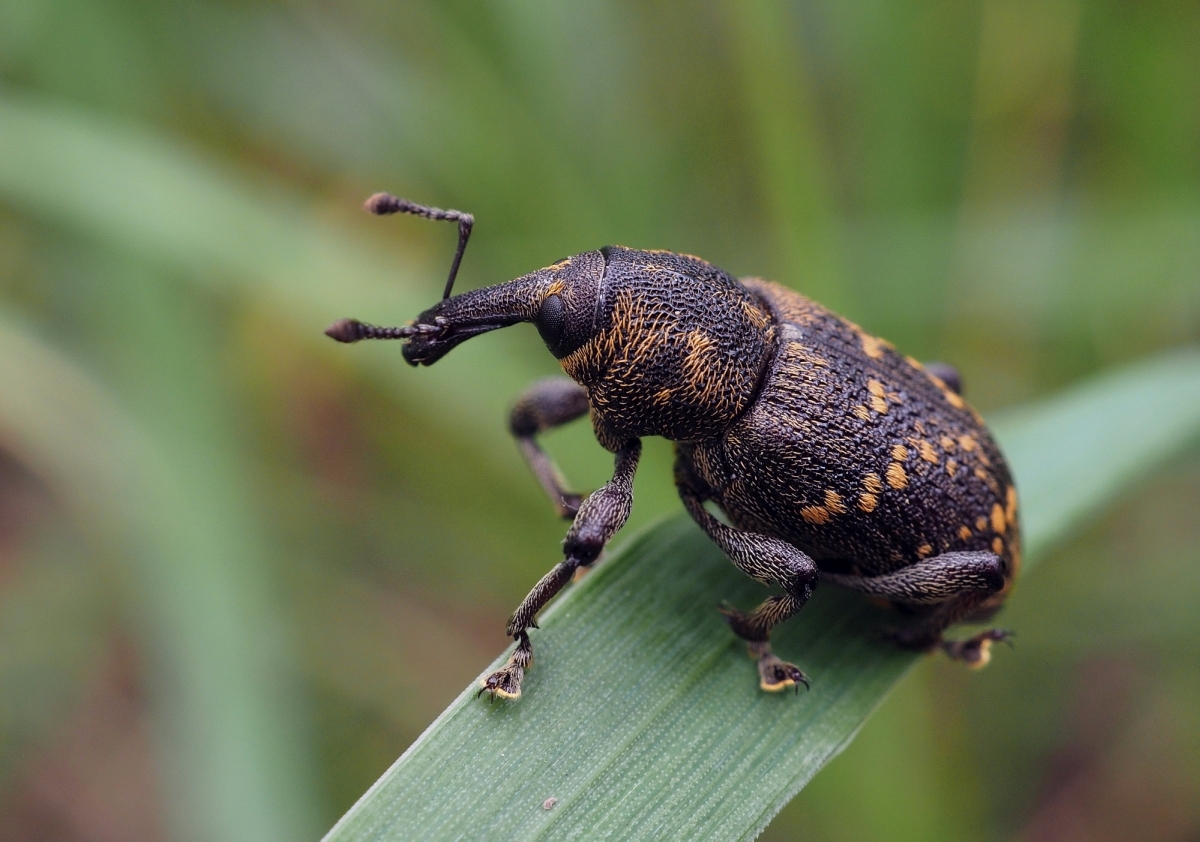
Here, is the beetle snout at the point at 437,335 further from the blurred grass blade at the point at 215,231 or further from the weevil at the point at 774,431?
the blurred grass blade at the point at 215,231

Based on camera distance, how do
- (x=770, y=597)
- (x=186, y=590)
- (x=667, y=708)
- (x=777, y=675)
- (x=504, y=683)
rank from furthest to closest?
1. (x=186, y=590)
2. (x=770, y=597)
3. (x=777, y=675)
4. (x=667, y=708)
5. (x=504, y=683)

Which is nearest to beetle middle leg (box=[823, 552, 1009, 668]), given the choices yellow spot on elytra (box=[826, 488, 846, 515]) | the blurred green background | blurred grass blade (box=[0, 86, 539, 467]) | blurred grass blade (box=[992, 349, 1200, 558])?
yellow spot on elytra (box=[826, 488, 846, 515])

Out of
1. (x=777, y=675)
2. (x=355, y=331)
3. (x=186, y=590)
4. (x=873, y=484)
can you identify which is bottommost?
(x=186, y=590)

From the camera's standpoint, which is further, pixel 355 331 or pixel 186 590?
pixel 186 590

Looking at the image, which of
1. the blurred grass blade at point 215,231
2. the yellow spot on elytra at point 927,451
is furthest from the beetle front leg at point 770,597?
the blurred grass blade at point 215,231

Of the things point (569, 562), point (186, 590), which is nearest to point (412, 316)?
point (186, 590)

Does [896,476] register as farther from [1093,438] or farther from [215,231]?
[215,231]
